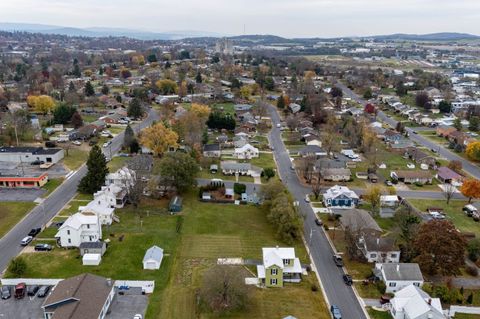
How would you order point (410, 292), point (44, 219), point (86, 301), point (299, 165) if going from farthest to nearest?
point (299, 165) → point (44, 219) → point (410, 292) → point (86, 301)

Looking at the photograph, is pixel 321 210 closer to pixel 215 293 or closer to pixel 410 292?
pixel 410 292

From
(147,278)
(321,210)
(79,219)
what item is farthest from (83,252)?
(321,210)

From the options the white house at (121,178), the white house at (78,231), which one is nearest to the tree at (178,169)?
the white house at (121,178)

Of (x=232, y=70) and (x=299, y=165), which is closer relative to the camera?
(x=299, y=165)

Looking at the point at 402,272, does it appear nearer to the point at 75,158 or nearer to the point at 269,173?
the point at 269,173

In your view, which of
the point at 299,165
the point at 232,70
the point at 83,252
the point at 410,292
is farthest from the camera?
the point at 232,70

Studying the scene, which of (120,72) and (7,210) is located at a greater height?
(120,72)

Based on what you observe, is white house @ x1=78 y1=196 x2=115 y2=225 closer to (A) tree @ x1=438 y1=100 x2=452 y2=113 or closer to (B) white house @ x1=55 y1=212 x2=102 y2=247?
(B) white house @ x1=55 y1=212 x2=102 y2=247
